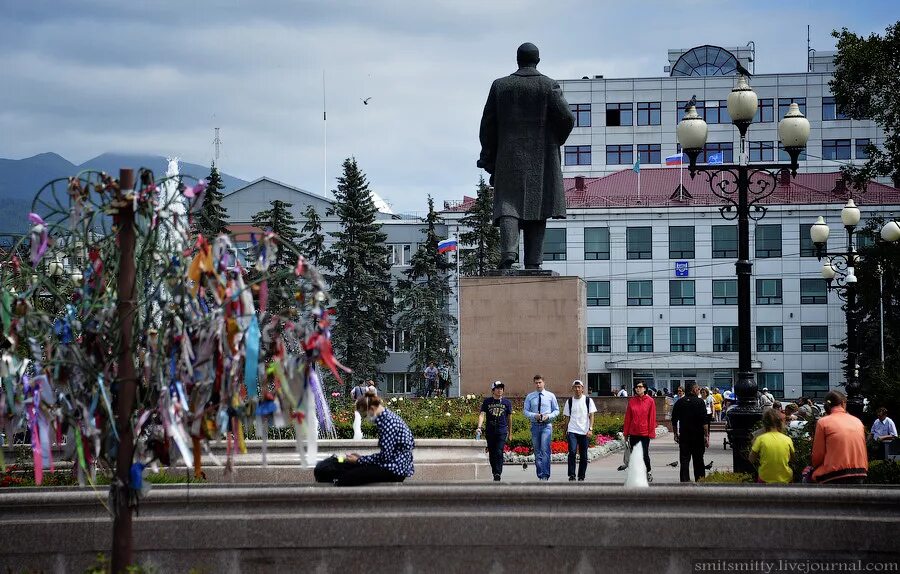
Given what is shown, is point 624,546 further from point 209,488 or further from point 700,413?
point 700,413

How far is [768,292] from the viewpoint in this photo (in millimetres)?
69062

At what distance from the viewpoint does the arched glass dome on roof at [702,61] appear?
80438mm

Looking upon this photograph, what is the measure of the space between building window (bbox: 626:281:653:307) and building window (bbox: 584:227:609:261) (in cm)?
212

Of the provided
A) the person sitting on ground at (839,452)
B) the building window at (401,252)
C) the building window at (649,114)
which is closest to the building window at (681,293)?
the building window at (649,114)

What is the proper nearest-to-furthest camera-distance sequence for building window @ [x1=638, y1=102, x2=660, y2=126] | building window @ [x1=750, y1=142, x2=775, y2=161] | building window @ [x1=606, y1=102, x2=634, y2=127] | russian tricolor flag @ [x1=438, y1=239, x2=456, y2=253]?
russian tricolor flag @ [x1=438, y1=239, x2=456, y2=253] < building window @ [x1=638, y1=102, x2=660, y2=126] < building window @ [x1=606, y1=102, x2=634, y2=127] < building window @ [x1=750, y1=142, x2=775, y2=161]

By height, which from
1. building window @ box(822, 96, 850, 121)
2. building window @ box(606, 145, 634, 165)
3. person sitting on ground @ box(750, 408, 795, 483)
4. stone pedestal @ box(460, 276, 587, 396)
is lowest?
person sitting on ground @ box(750, 408, 795, 483)

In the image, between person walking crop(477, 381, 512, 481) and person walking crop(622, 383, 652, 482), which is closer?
person walking crop(622, 383, 652, 482)

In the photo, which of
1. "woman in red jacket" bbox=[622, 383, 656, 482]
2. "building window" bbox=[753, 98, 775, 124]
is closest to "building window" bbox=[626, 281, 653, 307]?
"building window" bbox=[753, 98, 775, 124]

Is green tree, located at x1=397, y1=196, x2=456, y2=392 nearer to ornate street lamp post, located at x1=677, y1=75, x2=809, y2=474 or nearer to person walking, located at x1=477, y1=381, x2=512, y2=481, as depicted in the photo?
person walking, located at x1=477, y1=381, x2=512, y2=481

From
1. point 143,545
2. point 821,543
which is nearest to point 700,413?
point 821,543

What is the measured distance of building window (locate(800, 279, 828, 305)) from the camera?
6875 cm

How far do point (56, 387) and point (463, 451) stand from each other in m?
10.8

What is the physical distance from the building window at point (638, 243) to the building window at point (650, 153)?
9.51 meters

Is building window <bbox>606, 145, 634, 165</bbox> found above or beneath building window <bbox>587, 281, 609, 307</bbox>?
above
